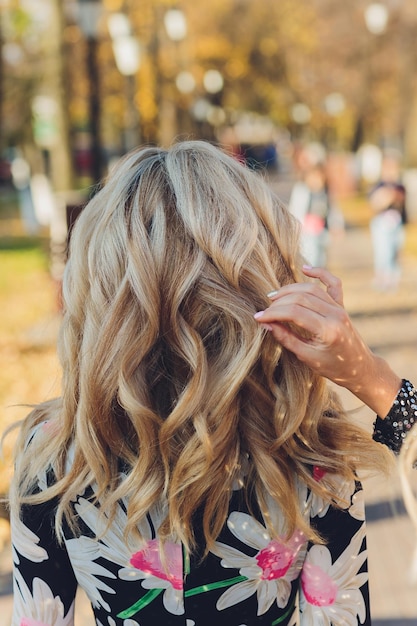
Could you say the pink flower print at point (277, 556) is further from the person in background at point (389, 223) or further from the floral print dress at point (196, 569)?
the person in background at point (389, 223)

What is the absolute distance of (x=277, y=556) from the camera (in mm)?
1547

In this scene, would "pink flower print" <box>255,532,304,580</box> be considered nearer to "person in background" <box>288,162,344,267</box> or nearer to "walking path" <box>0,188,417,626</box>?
"walking path" <box>0,188,417,626</box>

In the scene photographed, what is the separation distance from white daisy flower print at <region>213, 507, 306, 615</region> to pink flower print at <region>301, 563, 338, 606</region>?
0.06 meters

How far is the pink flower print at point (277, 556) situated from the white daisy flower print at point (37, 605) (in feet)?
1.35

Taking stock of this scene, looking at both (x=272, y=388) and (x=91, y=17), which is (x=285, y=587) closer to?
(x=272, y=388)

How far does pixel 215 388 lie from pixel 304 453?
23 cm

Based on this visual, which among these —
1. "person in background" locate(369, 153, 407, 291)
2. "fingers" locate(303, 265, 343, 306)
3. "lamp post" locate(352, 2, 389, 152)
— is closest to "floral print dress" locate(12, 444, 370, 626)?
"fingers" locate(303, 265, 343, 306)

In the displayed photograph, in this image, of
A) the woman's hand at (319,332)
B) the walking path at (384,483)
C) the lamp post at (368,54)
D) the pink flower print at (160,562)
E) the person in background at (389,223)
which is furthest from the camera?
the lamp post at (368,54)

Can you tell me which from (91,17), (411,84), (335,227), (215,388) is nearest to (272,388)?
(215,388)

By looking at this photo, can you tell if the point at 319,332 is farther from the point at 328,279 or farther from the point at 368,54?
the point at 368,54

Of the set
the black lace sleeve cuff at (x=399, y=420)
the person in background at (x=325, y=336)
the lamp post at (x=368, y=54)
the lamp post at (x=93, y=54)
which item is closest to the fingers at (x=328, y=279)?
the person in background at (x=325, y=336)

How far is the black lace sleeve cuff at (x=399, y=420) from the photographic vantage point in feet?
Result: 5.69

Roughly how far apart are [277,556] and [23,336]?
29.5 feet

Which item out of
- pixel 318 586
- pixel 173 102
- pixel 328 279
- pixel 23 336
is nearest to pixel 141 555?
pixel 318 586
